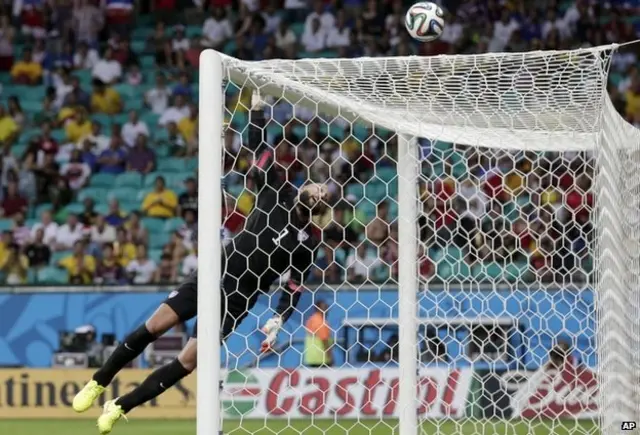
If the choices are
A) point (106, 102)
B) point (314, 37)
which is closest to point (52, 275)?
point (106, 102)

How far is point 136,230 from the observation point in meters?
15.6

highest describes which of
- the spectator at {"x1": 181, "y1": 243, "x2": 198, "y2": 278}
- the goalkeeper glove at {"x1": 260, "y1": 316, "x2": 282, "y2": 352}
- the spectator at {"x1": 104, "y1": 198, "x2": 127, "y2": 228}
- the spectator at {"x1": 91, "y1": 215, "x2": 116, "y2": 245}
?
the spectator at {"x1": 104, "y1": 198, "x2": 127, "y2": 228}

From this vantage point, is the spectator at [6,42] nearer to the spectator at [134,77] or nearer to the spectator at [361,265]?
the spectator at [134,77]

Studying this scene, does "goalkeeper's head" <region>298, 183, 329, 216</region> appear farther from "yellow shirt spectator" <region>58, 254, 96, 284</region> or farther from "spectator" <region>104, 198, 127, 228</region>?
"spectator" <region>104, 198, 127, 228</region>

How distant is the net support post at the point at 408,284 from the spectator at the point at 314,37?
→ 1009cm

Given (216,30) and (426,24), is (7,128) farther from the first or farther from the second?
(426,24)

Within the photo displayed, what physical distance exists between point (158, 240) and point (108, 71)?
12.2 ft

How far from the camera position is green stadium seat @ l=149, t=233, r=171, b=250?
616 inches

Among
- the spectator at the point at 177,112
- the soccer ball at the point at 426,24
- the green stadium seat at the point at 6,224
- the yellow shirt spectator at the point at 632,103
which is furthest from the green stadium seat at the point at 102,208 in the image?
the soccer ball at the point at 426,24

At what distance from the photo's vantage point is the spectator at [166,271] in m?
14.7

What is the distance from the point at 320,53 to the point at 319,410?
6.60 metres

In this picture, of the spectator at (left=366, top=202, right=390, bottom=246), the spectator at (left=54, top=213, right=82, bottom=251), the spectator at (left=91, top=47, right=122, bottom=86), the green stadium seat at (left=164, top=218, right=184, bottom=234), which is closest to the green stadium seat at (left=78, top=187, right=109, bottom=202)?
the spectator at (left=54, top=213, right=82, bottom=251)

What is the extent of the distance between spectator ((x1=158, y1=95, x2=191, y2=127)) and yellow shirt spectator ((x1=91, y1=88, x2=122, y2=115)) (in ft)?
2.53

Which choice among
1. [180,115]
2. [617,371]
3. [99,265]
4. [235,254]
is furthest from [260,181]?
[180,115]
